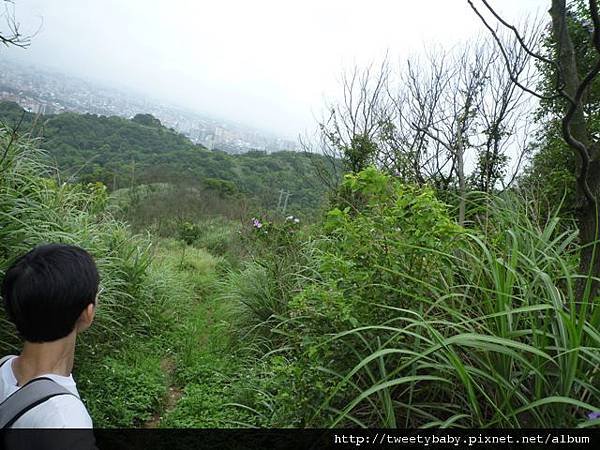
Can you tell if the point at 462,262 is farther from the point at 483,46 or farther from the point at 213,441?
the point at 483,46

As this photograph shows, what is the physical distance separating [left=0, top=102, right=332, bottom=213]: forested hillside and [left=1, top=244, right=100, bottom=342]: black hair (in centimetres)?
720

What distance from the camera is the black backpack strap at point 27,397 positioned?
966mm

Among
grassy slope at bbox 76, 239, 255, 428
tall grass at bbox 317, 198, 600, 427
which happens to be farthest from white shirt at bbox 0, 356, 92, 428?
grassy slope at bbox 76, 239, 255, 428

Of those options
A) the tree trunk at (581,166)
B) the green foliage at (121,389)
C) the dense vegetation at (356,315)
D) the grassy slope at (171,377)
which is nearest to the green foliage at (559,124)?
the dense vegetation at (356,315)

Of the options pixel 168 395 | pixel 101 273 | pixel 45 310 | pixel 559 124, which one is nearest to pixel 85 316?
pixel 45 310

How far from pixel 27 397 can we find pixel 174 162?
21.0 m

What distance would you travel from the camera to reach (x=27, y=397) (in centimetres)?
100

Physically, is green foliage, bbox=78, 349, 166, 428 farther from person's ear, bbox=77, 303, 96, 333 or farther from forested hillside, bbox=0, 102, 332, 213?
forested hillside, bbox=0, 102, 332, 213

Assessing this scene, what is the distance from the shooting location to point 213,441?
2266mm

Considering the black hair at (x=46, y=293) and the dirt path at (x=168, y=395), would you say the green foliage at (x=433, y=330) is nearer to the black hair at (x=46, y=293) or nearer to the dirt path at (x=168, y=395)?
the black hair at (x=46, y=293)

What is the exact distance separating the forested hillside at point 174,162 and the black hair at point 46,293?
7199 mm

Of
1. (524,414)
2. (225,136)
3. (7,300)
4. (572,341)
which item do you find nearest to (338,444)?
(524,414)

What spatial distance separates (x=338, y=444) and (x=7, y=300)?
1.22m

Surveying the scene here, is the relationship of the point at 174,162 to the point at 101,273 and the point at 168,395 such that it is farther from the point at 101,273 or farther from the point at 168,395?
the point at 168,395
